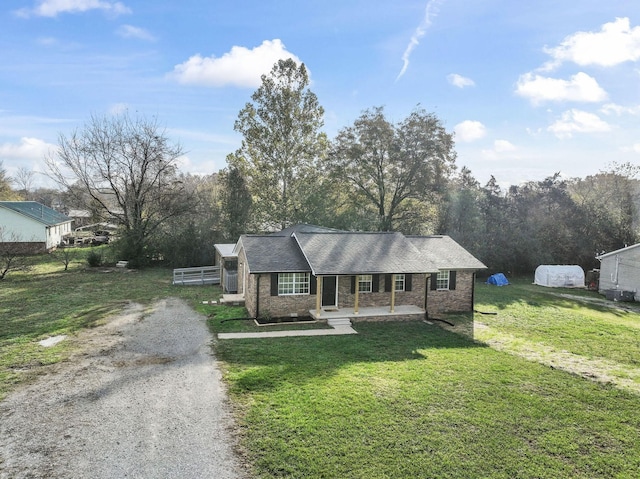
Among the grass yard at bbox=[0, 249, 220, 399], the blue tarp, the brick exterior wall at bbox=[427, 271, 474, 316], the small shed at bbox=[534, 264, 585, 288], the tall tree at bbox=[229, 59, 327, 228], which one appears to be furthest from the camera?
the tall tree at bbox=[229, 59, 327, 228]

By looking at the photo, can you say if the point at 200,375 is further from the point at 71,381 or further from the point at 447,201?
the point at 447,201

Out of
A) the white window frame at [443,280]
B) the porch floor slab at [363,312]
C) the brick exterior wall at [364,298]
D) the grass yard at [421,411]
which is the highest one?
the white window frame at [443,280]

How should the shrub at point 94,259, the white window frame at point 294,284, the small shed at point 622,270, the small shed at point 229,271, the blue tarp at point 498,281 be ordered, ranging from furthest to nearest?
the shrub at point 94,259 < the blue tarp at point 498,281 < the small shed at point 622,270 < the small shed at point 229,271 < the white window frame at point 294,284

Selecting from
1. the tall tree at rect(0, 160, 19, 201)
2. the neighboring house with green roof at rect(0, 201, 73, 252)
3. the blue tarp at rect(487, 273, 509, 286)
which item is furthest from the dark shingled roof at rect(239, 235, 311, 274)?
the tall tree at rect(0, 160, 19, 201)

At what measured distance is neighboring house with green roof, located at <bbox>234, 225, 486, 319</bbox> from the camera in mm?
16422

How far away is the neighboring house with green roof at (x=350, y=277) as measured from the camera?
1642 centimetres

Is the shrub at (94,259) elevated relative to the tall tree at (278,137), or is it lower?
lower

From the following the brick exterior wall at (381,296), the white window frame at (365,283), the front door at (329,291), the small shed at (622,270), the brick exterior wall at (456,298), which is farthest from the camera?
the small shed at (622,270)

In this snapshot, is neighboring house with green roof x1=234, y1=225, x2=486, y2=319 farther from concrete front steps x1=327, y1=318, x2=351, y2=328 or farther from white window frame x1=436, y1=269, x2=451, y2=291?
concrete front steps x1=327, y1=318, x2=351, y2=328

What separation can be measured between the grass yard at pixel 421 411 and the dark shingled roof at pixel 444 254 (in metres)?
4.96

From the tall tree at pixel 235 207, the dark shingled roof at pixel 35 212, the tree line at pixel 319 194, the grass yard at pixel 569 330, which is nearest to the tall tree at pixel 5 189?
the dark shingled roof at pixel 35 212

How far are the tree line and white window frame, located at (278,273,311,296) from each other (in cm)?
1411

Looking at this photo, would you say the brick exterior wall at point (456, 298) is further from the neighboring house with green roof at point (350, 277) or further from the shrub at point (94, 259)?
the shrub at point (94, 259)

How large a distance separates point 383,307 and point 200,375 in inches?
367
